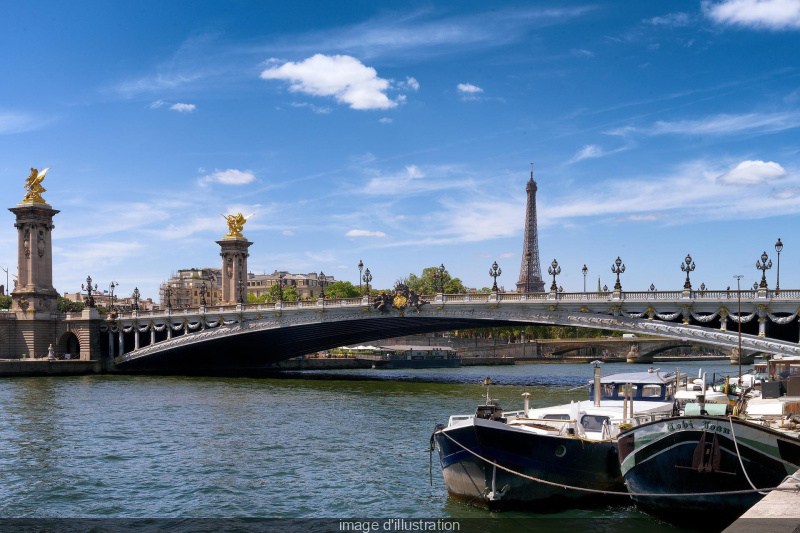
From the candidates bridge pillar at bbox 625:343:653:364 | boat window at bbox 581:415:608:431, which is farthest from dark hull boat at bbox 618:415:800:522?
bridge pillar at bbox 625:343:653:364

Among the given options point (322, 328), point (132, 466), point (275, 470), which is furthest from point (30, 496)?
point (322, 328)

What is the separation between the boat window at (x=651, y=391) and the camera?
2600cm

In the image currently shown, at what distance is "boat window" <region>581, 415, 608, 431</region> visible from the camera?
22469mm

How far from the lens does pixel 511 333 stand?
14750cm

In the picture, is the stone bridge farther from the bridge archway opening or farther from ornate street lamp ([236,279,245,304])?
ornate street lamp ([236,279,245,304])

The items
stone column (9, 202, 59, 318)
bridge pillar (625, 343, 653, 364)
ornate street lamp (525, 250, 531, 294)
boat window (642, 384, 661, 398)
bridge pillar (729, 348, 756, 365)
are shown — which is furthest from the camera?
ornate street lamp (525, 250, 531, 294)

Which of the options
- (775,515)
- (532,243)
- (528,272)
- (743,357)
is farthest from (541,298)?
(532,243)

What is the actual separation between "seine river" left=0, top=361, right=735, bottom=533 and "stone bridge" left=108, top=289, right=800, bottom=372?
6.30 metres

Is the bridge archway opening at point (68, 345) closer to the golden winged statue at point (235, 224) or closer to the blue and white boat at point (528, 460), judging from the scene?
the golden winged statue at point (235, 224)

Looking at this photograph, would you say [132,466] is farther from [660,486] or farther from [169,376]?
Result: [169,376]

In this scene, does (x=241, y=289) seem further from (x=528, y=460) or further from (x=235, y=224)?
(x=528, y=460)

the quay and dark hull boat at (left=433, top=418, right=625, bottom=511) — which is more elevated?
the quay

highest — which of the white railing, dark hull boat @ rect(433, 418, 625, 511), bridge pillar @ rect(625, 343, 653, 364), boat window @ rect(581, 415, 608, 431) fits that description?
the white railing

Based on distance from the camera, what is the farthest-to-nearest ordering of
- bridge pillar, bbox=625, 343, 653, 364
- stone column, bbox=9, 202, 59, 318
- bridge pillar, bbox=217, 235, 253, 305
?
bridge pillar, bbox=625, 343, 653, 364 → bridge pillar, bbox=217, 235, 253, 305 → stone column, bbox=9, 202, 59, 318
